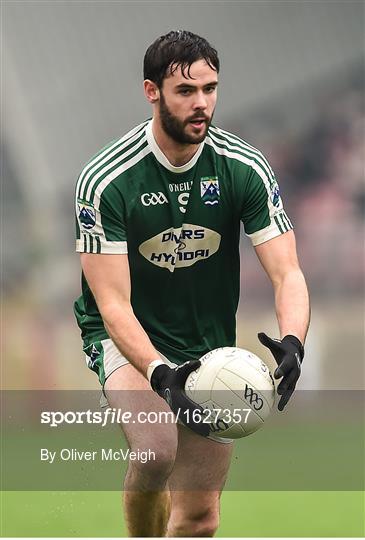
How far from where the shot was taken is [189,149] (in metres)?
5.31

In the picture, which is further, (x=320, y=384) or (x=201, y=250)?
(x=320, y=384)

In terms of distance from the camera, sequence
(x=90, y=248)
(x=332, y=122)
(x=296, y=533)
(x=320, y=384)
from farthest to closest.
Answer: (x=332, y=122), (x=320, y=384), (x=296, y=533), (x=90, y=248)

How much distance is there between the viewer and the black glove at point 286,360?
4.75 metres

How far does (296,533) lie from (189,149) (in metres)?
2.87

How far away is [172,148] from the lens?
5281mm

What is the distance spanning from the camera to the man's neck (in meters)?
5.27

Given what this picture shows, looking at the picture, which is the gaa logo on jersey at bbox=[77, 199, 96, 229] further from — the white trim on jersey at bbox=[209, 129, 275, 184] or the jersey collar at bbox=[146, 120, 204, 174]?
the white trim on jersey at bbox=[209, 129, 275, 184]

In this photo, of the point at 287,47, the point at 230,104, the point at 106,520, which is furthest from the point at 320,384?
the point at 106,520

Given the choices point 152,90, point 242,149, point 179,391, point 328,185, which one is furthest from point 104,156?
point 328,185

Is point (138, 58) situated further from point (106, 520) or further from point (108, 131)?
point (106, 520)

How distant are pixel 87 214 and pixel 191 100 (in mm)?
770

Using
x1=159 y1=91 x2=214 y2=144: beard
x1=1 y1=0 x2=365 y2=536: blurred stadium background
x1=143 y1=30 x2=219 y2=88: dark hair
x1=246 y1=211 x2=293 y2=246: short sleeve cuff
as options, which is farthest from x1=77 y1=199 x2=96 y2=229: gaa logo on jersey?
x1=1 y1=0 x2=365 y2=536: blurred stadium background

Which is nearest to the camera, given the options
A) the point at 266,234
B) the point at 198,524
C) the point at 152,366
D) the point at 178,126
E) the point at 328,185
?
the point at 152,366

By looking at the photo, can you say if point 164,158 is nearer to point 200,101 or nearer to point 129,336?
point 200,101
